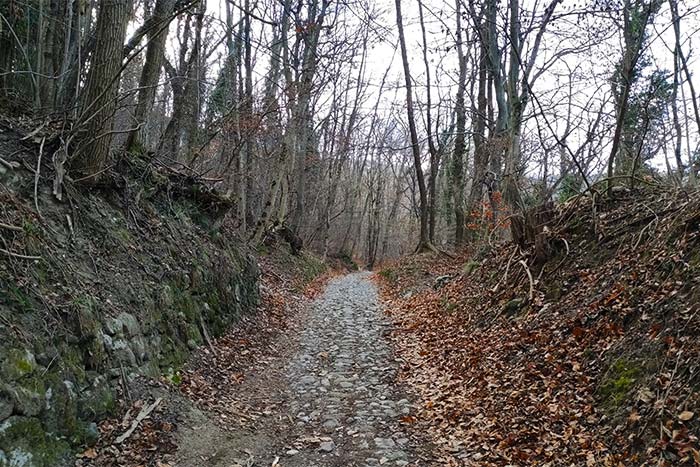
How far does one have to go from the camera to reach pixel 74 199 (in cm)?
605

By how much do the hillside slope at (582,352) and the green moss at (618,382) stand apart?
0.01 m

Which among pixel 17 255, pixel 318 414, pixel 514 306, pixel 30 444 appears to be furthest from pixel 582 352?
pixel 17 255

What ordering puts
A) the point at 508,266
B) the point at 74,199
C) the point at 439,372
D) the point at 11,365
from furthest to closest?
the point at 508,266 → the point at 439,372 → the point at 74,199 → the point at 11,365

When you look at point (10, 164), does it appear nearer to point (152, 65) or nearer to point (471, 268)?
point (152, 65)

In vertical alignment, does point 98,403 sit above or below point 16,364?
below

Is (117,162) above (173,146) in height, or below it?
below

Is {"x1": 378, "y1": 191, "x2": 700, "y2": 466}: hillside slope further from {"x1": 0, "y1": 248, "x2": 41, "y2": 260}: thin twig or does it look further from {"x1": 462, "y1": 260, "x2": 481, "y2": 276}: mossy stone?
{"x1": 0, "y1": 248, "x2": 41, "y2": 260}: thin twig

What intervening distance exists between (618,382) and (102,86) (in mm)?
7028

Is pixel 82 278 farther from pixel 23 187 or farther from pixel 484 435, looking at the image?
pixel 484 435

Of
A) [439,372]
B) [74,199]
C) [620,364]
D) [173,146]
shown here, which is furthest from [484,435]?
[173,146]

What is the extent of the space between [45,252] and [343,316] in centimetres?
777

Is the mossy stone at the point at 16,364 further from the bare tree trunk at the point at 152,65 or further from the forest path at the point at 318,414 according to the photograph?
the bare tree trunk at the point at 152,65

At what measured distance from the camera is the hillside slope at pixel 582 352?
394 centimetres

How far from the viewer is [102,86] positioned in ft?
20.6
